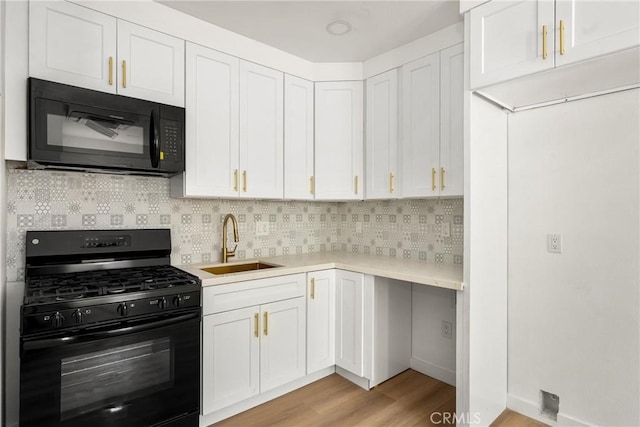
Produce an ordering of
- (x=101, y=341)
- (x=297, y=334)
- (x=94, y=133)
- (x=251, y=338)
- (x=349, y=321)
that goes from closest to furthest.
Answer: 1. (x=101, y=341)
2. (x=94, y=133)
3. (x=251, y=338)
4. (x=297, y=334)
5. (x=349, y=321)

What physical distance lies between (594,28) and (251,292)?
6.80 feet

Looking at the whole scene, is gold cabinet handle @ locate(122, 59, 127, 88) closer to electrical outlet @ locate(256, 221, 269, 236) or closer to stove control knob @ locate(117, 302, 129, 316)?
stove control knob @ locate(117, 302, 129, 316)

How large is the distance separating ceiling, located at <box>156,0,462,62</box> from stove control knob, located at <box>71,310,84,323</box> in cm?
168

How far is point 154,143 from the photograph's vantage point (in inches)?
78.5

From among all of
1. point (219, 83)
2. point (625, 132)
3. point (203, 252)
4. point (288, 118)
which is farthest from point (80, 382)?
point (625, 132)

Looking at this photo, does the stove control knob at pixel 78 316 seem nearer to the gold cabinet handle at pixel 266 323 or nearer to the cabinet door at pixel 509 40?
the gold cabinet handle at pixel 266 323

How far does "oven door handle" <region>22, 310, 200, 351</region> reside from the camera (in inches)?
56.2

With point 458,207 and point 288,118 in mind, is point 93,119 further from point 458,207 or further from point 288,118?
point 458,207

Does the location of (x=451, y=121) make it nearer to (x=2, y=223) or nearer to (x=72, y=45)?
(x=72, y=45)

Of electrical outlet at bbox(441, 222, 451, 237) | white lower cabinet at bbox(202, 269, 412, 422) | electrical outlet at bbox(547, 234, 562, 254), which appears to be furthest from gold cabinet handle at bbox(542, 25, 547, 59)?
white lower cabinet at bbox(202, 269, 412, 422)

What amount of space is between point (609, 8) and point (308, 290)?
2.08 metres

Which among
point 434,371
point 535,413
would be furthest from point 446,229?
point 535,413

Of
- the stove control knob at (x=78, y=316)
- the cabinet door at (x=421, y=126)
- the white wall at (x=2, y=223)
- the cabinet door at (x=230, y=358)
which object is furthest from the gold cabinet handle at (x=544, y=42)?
the white wall at (x=2, y=223)

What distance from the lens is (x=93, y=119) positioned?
1839mm
